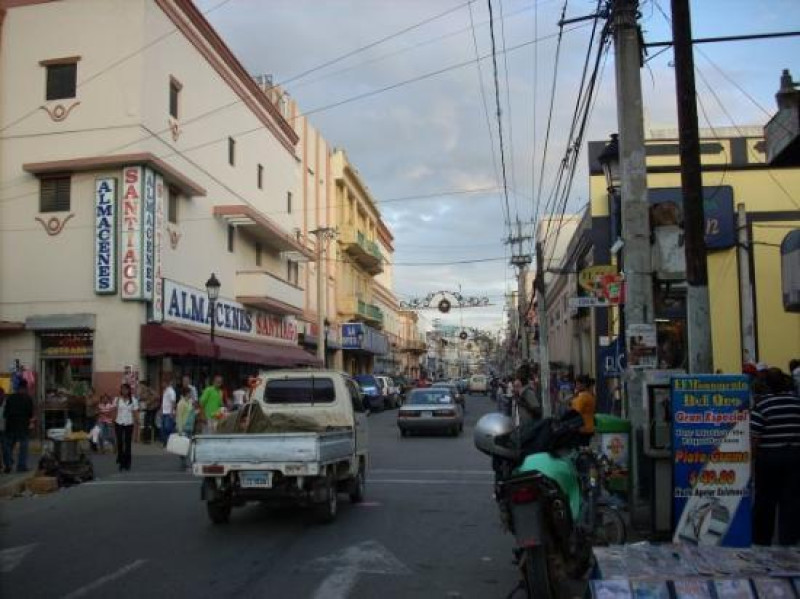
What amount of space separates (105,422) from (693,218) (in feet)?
54.0

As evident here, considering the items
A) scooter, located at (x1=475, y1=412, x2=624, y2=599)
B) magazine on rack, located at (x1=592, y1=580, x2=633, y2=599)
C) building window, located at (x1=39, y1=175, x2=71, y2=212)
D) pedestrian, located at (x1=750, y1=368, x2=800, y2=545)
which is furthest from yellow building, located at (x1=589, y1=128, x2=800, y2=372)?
magazine on rack, located at (x1=592, y1=580, x2=633, y2=599)

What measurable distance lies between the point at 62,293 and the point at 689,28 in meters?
19.1

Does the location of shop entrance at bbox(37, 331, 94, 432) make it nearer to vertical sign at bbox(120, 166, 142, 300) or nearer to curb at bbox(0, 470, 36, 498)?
vertical sign at bbox(120, 166, 142, 300)

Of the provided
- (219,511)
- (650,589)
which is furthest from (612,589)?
(219,511)

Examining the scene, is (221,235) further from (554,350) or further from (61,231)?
(554,350)

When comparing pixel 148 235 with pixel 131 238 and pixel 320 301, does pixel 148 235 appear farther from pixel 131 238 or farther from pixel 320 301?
pixel 320 301

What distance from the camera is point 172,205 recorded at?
26.6 m

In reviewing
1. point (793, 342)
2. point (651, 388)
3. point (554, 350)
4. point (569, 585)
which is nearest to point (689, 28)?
point (651, 388)

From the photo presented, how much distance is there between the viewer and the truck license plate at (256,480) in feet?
33.3

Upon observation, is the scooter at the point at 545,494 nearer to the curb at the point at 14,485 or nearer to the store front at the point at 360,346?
the curb at the point at 14,485

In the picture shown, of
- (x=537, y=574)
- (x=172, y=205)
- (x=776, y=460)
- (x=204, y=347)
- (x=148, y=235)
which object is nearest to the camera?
(x=537, y=574)

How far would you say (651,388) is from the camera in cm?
906

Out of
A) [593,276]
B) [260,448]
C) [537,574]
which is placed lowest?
[537,574]

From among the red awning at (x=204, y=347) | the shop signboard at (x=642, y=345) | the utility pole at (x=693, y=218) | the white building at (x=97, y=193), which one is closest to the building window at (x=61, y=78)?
the white building at (x=97, y=193)
